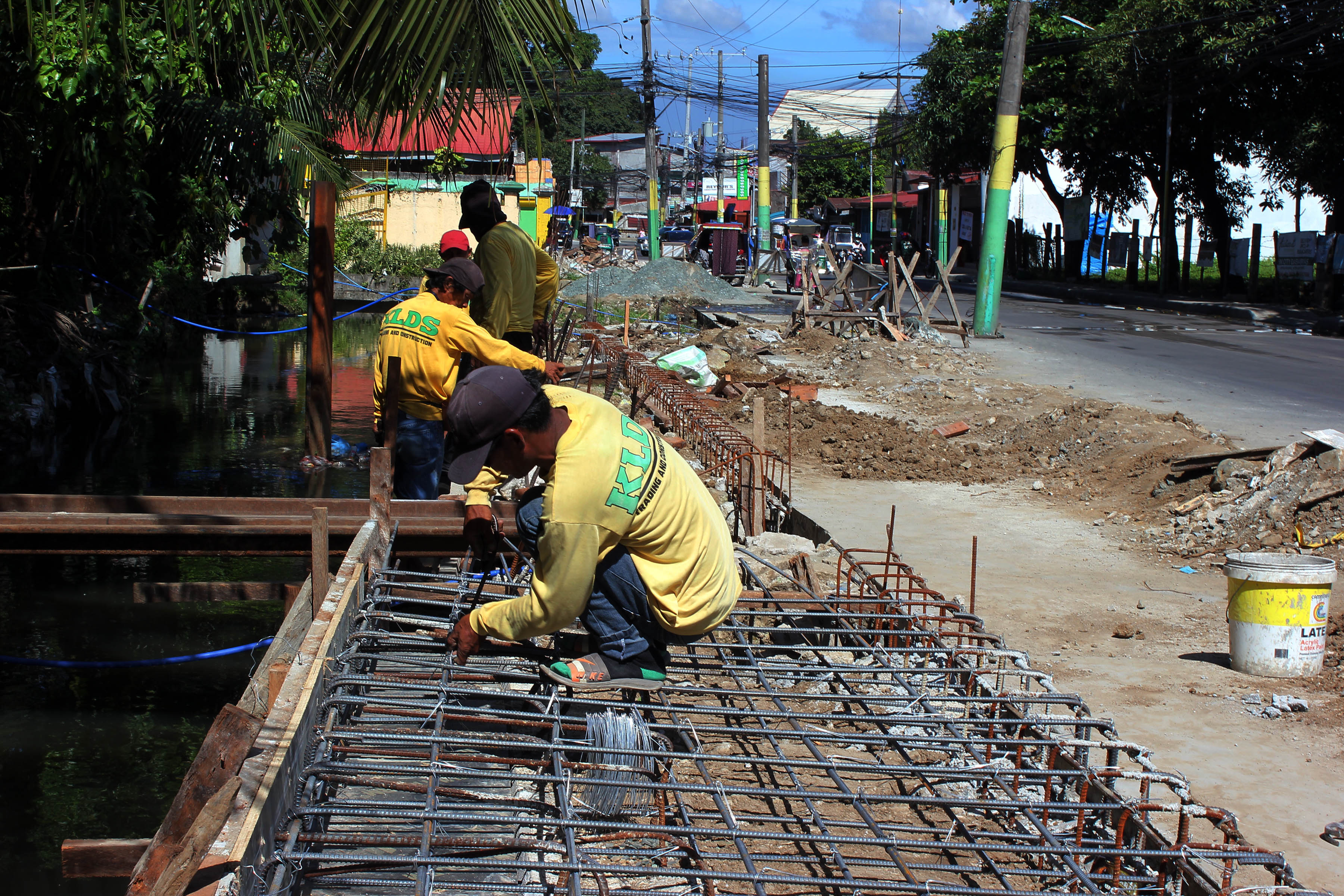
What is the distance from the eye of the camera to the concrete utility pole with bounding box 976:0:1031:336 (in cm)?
1627

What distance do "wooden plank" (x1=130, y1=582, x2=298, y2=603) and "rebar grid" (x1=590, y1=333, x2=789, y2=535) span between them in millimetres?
3061

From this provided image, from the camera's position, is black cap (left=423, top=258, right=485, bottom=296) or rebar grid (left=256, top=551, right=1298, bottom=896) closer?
rebar grid (left=256, top=551, right=1298, bottom=896)

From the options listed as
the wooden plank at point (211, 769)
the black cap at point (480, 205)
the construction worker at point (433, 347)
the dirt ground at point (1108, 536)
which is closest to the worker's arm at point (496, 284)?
the black cap at point (480, 205)

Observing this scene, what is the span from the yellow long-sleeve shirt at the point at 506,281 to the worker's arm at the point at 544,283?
20 cm

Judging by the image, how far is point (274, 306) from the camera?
2291cm

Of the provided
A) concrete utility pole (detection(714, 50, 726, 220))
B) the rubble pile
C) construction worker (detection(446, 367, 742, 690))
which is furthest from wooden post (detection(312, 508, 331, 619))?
concrete utility pole (detection(714, 50, 726, 220))

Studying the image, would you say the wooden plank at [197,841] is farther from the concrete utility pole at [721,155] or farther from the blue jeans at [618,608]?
the concrete utility pole at [721,155]

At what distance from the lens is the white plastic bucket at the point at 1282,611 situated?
16.3ft

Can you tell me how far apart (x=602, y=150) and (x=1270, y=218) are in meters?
55.7

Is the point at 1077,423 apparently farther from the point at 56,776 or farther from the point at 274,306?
the point at 274,306

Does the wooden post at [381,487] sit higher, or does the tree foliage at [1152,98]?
the tree foliage at [1152,98]

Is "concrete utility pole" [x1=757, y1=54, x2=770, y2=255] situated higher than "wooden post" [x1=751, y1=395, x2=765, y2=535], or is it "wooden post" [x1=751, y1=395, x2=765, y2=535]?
"concrete utility pole" [x1=757, y1=54, x2=770, y2=255]

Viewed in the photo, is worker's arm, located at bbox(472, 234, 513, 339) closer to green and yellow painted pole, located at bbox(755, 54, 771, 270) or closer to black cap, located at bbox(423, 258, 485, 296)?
black cap, located at bbox(423, 258, 485, 296)

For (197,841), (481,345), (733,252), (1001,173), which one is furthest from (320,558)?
(733,252)
